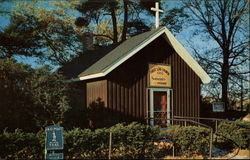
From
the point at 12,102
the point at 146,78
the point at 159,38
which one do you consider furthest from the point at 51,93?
the point at 159,38

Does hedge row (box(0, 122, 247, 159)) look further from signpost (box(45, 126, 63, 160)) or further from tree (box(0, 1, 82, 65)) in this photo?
Answer: tree (box(0, 1, 82, 65))

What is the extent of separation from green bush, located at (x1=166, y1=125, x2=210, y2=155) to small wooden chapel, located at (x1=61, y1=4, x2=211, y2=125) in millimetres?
2383

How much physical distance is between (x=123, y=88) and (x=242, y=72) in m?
18.8

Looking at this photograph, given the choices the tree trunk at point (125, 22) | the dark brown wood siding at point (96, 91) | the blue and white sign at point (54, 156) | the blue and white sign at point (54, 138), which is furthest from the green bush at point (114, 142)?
the tree trunk at point (125, 22)

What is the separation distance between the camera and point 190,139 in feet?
32.6

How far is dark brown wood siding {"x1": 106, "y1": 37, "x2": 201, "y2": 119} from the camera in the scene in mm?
13047

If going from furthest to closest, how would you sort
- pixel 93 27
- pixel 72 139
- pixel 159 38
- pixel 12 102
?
1. pixel 93 27
2. pixel 159 38
3. pixel 12 102
4. pixel 72 139

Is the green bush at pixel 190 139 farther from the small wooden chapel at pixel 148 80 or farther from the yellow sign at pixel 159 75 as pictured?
the yellow sign at pixel 159 75

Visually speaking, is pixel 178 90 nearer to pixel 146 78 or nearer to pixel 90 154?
pixel 146 78

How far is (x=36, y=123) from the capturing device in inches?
418

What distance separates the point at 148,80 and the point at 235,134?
4.79 m

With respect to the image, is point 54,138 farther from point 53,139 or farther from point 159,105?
point 159,105

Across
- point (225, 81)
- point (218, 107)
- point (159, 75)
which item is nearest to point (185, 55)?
point (159, 75)

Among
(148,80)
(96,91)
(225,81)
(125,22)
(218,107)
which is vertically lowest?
(218,107)
